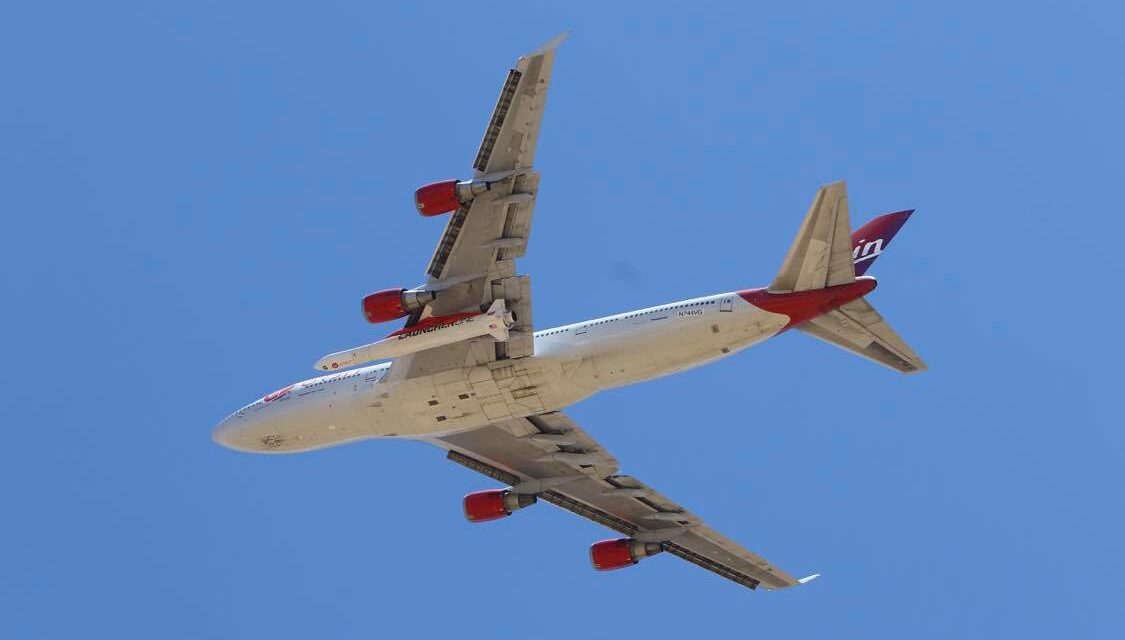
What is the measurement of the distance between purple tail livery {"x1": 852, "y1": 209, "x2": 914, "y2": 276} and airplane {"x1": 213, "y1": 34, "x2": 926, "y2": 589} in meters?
0.04

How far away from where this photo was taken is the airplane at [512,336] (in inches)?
1635

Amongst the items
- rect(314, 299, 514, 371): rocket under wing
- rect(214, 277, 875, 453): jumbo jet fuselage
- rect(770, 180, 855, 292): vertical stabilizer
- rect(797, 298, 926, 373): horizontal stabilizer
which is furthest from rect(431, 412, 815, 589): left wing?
rect(770, 180, 855, 292): vertical stabilizer

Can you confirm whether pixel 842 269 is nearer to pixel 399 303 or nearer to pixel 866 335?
pixel 866 335

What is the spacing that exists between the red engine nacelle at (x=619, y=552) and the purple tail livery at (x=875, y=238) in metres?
13.1

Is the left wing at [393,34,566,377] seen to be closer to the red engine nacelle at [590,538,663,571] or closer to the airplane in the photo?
the airplane

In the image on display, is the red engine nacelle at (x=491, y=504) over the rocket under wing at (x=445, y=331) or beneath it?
beneath

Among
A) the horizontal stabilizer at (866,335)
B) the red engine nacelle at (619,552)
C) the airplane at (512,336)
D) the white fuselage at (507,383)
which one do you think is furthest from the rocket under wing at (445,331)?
the red engine nacelle at (619,552)

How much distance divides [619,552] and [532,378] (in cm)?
1013

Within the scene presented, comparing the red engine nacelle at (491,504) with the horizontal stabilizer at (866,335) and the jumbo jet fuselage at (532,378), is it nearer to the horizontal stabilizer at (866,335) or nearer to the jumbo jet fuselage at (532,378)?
the jumbo jet fuselage at (532,378)

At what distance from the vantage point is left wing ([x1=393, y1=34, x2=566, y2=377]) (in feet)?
133

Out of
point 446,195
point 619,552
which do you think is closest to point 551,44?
point 446,195

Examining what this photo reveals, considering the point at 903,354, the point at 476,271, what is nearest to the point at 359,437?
the point at 476,271

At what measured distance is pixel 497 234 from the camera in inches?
1683

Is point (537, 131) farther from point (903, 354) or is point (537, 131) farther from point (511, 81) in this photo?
point (903, 354)
